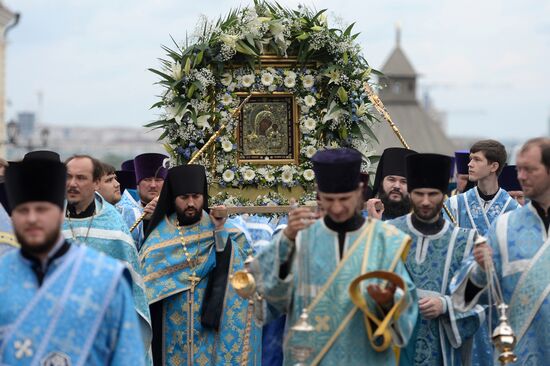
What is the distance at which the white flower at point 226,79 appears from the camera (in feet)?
35.4

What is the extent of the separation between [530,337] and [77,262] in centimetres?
308

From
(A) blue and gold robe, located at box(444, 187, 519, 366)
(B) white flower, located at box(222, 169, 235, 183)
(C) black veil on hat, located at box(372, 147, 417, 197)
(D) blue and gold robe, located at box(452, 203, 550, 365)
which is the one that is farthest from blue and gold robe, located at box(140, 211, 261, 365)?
(D) blue and gold robe, located at box(452, 203, 550, 365)

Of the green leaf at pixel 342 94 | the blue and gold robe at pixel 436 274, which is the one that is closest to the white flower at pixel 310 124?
the green leaf at pixel 342 94

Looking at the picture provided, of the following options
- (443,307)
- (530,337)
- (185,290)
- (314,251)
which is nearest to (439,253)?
(443,307)

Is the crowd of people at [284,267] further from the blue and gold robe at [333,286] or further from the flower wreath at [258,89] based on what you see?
the flower wreath at [258,89]

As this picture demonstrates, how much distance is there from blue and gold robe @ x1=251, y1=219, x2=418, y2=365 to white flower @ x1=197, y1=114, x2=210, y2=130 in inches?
139

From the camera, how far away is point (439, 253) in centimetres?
849

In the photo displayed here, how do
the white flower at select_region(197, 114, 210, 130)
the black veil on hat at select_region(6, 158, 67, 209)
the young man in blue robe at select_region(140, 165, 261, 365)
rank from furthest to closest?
the white flower at select_region(197, 114, 210, 130) → the young man in blue robe at select_region(140, 165, 261, 365) → the black veil on hat at select_region(6, 158, 67, 209)

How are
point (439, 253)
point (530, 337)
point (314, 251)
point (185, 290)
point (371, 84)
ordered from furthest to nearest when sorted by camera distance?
1. point (371, 84)
2. point (185, 290)
3. point (439, 253)
4. point (530, 337)
5. point (314, 251)

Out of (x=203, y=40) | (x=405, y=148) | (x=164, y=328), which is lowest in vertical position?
(x=164, y=328)

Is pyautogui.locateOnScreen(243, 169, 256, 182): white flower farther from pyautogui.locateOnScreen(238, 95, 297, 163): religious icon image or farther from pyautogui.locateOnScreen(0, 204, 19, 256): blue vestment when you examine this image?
pyautogui.locateOnScreen(0, 204, 19, 256): blue vestment

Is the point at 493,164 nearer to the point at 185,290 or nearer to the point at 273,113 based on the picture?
the point at 273,113

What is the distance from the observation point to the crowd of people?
19.9 feet

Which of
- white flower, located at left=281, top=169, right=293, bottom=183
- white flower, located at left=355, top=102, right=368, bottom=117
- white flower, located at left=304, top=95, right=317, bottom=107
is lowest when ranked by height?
white flower, located at left=281, top=169, right=293, bottom=183
